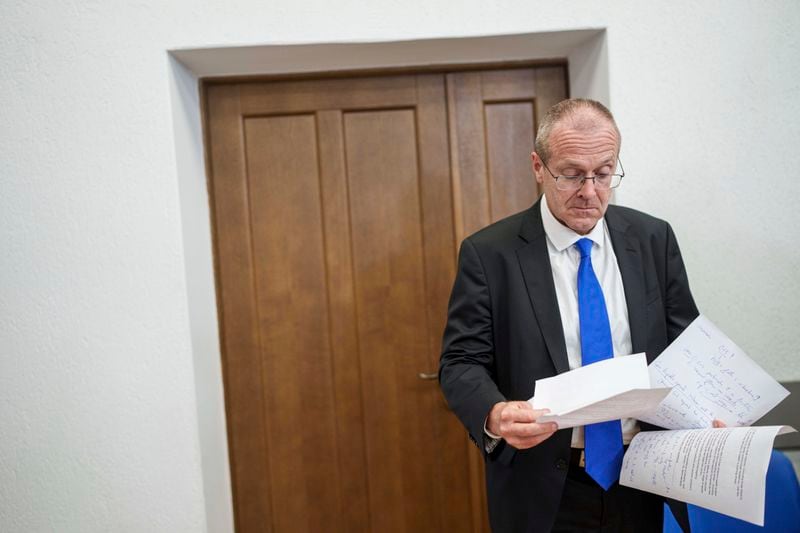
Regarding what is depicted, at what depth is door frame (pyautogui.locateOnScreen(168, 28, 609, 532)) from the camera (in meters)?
2.21

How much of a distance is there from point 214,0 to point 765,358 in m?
2.19


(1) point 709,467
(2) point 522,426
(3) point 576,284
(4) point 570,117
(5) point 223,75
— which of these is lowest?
(1) point 709,467

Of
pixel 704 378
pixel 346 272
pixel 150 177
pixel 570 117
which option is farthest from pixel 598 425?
pixel 150 177

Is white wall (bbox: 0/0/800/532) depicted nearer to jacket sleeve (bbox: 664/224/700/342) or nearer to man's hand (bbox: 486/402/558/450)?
jacket sleeve (bbox: 664/224/700/342)

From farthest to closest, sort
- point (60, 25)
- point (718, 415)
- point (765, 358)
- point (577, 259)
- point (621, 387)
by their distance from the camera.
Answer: point (765, 358) < point (60, 25) < point (577, 259) < point (718, 415) < point (621, 387)

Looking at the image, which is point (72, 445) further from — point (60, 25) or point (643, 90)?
point (643, 90)

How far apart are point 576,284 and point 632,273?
14 cm

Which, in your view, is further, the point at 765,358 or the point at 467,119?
the point at 467,119

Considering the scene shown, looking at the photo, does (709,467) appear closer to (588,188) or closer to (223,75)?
(588,188)

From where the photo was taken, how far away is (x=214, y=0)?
2.13 meters

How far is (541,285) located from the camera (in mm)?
1603

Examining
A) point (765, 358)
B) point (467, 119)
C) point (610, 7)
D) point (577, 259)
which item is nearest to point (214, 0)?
point (467, 119)

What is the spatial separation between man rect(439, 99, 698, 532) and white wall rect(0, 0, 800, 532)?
648 mm

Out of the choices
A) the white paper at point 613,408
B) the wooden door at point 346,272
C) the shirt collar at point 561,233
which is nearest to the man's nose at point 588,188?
the shirt collar at point 561,233
